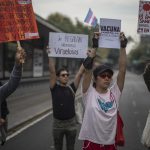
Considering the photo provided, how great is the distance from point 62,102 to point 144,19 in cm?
228

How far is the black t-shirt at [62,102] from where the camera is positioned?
23.9 feet

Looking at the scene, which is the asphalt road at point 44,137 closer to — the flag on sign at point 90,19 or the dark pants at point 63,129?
the flag on sign at point 90,19

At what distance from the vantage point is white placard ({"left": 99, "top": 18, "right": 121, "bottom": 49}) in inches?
253

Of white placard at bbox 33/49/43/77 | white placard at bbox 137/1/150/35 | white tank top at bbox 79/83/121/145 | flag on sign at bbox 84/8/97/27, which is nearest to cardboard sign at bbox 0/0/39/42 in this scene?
white tank top at bbox 79/83/121/145

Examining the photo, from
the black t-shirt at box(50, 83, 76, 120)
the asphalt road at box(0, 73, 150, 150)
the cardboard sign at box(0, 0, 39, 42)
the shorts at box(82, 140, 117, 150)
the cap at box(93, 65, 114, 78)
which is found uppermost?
the cardboard sign at box(0, 0, 39, 42)

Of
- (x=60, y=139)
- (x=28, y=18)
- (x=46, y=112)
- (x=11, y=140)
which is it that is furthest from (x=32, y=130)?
(x=28, y=18)

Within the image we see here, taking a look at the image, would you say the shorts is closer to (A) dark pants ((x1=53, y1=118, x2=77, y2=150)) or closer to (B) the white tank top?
(B) the white tank top

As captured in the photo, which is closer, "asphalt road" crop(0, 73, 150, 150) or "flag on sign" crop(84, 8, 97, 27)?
"flag on sign" crop(84, 8, 97, 27)

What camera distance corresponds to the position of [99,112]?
5641mm

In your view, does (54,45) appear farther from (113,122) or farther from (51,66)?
(113,122)

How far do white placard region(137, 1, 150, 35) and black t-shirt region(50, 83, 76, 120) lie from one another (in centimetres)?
198

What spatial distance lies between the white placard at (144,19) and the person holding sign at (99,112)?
299 centimetres

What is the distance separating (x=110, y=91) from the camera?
5.81 m

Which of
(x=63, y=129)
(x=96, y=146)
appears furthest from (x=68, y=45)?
(x=96, y=146)
